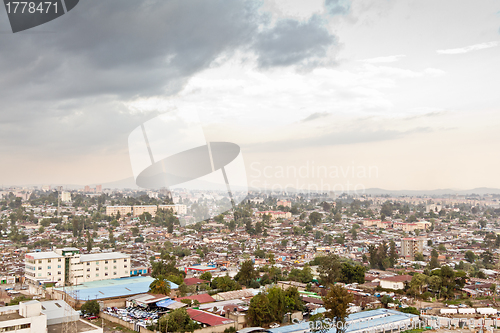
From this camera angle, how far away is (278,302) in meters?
5.52

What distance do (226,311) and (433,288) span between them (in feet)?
12.5

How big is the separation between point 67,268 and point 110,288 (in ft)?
4.18

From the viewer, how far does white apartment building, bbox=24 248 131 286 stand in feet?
24.5

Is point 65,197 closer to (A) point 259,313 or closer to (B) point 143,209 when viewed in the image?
(B) point 143,209

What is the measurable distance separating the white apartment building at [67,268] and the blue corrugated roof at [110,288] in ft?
0.97

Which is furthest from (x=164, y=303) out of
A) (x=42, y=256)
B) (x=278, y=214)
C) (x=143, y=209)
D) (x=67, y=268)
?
(x=278, y=214)

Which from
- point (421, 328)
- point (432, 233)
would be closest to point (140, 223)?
point (432, 233)

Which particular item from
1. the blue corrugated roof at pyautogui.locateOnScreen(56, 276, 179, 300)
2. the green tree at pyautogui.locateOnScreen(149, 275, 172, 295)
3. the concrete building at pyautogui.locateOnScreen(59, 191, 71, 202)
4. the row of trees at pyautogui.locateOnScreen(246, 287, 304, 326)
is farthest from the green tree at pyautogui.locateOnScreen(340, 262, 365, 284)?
the concrete building at pyautogui.locateOnScreen(59, 191, 71, 202)

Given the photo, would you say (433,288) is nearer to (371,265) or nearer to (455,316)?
(455,316)

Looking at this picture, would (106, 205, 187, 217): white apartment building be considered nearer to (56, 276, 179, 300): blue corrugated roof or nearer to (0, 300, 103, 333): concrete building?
(56, 276, 179, 300): blue corrugated roof

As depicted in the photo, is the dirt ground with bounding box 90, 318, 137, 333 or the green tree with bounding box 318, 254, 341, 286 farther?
the green tree with bounding box 318, 254, 341, 286

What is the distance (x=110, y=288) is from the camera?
6.90 metres

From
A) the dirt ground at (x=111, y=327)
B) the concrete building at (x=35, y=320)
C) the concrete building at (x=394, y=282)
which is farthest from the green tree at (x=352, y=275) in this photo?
the concrete building at (x=35, y=320)

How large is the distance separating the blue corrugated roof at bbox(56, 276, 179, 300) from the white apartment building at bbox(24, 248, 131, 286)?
29cm
